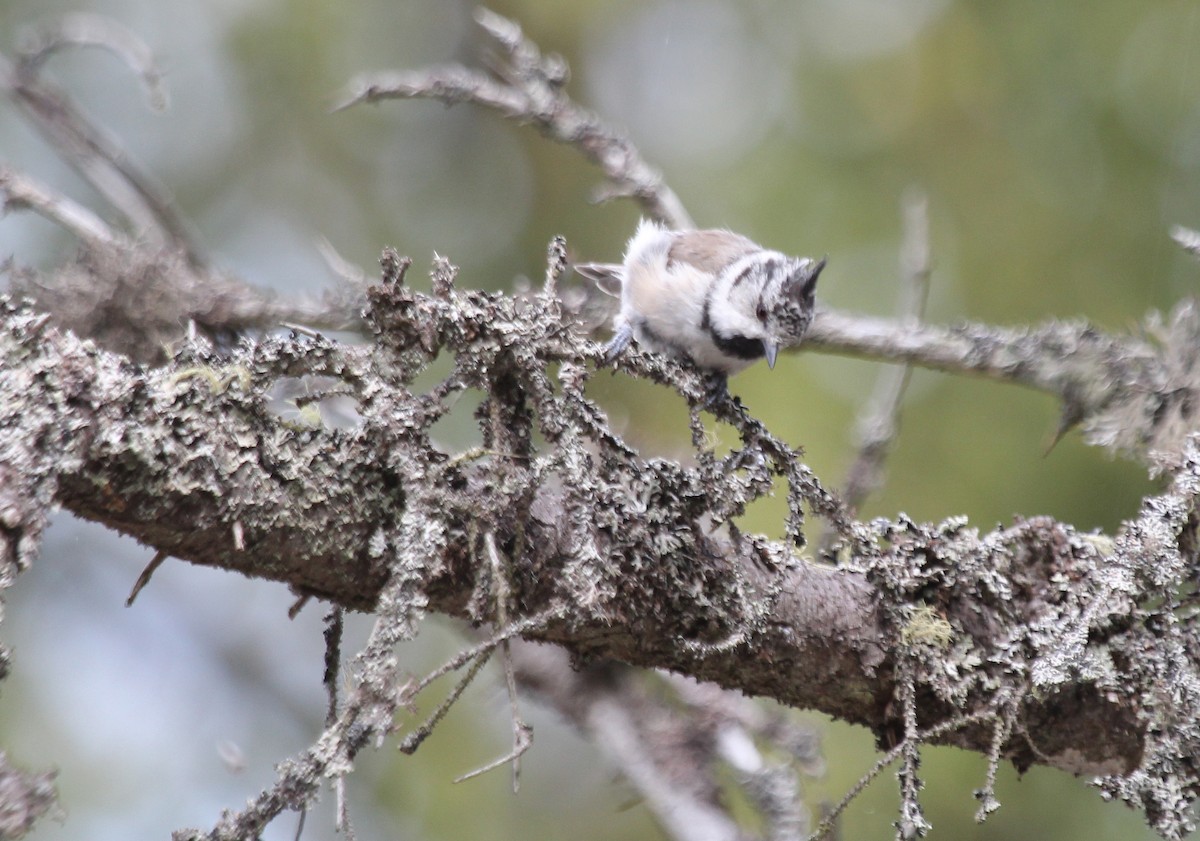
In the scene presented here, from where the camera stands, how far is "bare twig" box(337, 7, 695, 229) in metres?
2.85

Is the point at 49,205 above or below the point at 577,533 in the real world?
above

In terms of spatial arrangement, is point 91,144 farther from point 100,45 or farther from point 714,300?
point 714,300

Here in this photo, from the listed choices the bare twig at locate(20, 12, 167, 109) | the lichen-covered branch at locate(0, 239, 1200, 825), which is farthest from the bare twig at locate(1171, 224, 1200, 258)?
the bare twig at locate(20, 12, 167, 109)

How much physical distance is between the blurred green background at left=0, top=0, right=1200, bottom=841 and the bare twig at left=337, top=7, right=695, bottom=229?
83 centimetres

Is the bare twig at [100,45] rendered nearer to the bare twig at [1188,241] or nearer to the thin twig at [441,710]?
the thin twig at [441,710]

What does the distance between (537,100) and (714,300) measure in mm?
791

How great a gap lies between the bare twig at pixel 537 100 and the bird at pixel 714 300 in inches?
6.3

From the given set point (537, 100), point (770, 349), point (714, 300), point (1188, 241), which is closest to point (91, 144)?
point (537, 100)

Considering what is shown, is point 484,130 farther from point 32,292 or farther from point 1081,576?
point 1081,576

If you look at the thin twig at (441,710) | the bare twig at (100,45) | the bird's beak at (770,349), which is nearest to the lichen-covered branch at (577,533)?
the thin twig at (441,710)

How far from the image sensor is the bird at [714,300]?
9.52ft

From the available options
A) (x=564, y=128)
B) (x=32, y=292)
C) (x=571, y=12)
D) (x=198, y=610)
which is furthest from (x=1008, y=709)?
(x=571, y=12)

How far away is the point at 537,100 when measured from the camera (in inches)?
123

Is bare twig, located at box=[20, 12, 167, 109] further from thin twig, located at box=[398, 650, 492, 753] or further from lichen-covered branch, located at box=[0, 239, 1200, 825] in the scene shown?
thin twig, located at box=[398, 650, 492, 753]
